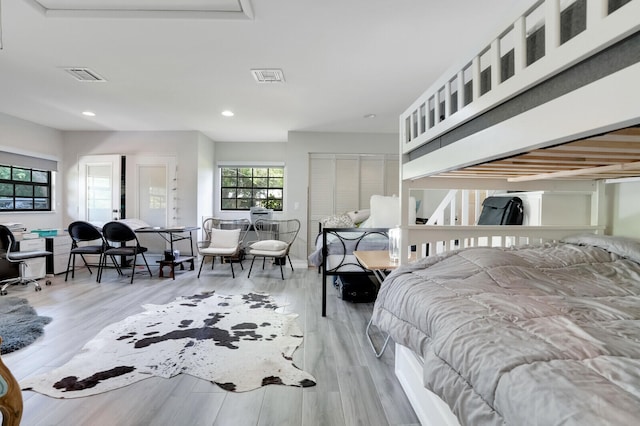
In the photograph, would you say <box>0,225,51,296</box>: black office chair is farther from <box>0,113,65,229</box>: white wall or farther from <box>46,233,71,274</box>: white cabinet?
<box>0,113,65,229</box>: white wall

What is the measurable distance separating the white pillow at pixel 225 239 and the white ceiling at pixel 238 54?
1.76 m

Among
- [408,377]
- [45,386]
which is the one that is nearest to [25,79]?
[45,386]

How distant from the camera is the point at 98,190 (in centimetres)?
515

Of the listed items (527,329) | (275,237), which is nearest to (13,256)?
(275,237)

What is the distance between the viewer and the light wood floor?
145cm

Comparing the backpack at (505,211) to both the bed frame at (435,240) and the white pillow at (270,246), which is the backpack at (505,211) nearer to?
the bed frame at (435,240)

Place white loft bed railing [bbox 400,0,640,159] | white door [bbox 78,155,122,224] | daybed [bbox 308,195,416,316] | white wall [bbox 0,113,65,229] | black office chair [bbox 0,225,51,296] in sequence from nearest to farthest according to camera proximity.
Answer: white loft bed railing [bbox 400,0,640,159] → daybed [bbox 308,195,416,316] → black office chair [bbox 0,225,51,296] → white wall [bbox 0,113,65,229] → white door [bbox 78,155,122,224]

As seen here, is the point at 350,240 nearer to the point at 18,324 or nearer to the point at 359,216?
the point at 359,216

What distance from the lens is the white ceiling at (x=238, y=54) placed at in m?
2.01

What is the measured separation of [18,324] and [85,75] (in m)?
2.41

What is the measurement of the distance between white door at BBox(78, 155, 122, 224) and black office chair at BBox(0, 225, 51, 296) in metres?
1.39

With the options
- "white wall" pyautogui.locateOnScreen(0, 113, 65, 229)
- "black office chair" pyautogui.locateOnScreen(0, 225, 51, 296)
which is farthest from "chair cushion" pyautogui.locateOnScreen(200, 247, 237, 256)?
"white wall" pyautogui.locateOnScreen(0, 113, 65, 229)

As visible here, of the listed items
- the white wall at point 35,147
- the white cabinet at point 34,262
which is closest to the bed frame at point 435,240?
the white cabinet at point 34,262

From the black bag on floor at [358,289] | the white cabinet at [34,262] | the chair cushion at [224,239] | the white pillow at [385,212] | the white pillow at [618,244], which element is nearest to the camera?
the white pillow at [618,244]
